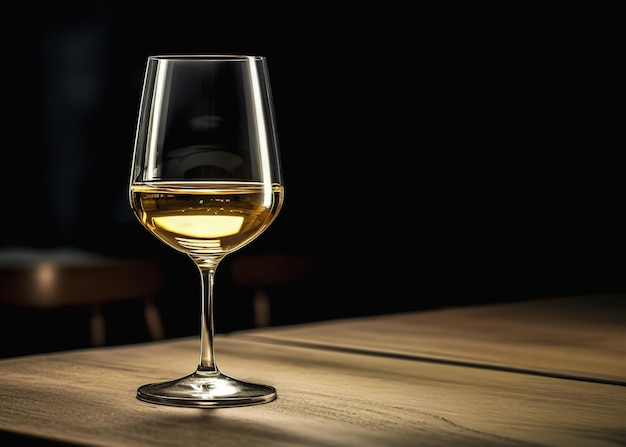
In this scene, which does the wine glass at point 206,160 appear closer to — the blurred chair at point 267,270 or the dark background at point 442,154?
the blurred chair at point 267,270

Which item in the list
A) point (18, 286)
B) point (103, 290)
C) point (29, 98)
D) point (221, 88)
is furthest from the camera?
point (29, 98)

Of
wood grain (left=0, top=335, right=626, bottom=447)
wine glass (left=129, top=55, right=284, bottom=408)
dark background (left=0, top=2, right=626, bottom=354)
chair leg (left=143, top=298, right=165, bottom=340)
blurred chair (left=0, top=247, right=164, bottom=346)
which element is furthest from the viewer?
dark background (left=0, top=2, right=626, bottom=354)

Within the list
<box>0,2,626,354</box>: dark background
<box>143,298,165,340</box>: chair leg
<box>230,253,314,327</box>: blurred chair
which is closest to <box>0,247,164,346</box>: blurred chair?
<box>230,253,314,327</box>: blurred chair

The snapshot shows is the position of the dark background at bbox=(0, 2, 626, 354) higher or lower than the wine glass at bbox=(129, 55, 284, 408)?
higher

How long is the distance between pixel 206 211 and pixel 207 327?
82 mm

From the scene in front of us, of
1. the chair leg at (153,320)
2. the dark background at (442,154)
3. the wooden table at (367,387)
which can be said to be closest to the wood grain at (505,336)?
the wooden table at (367,387)

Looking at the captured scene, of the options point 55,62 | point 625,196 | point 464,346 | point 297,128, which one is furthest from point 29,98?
point 464,346

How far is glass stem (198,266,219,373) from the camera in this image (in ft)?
2.79

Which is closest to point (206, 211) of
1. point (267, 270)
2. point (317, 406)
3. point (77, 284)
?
point (317, 406)

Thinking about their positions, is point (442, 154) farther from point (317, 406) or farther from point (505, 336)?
point (317, 406)

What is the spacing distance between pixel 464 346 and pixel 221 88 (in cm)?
Result: 44

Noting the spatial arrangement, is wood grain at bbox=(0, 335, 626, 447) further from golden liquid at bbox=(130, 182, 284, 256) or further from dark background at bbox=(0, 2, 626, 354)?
dark background at bbox=(0, 2, 626, 354)

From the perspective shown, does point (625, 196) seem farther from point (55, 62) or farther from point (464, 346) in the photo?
point (464, 346)

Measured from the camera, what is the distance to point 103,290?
268 cm
